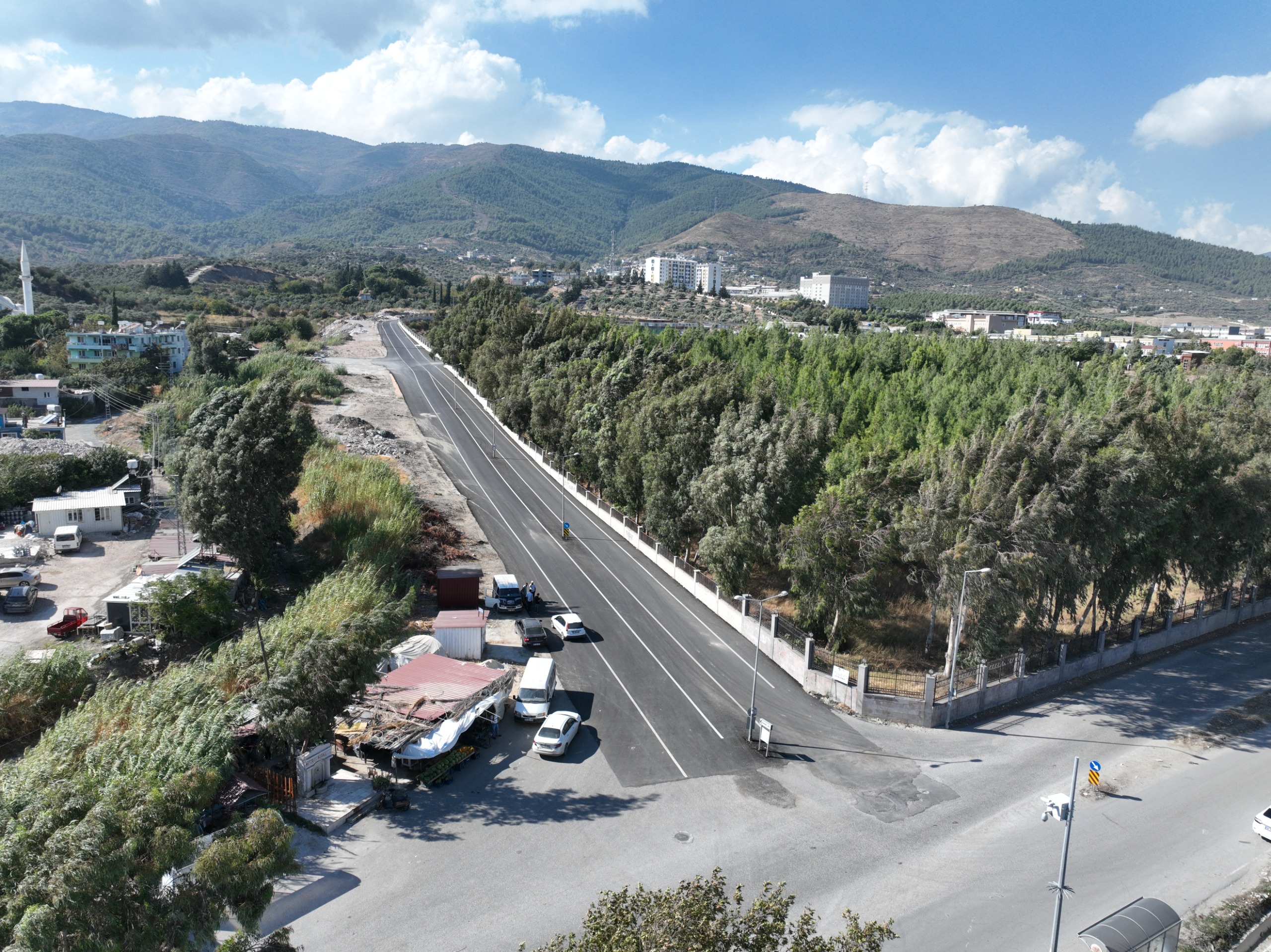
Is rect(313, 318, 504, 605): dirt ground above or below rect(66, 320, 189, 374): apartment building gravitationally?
below

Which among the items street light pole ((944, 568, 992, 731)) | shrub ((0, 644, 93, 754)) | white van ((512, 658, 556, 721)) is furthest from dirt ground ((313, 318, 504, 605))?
street light pole ((944, 568, 992, 731))

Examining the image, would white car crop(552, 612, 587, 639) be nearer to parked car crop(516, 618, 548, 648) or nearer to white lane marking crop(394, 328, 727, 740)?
white lane marking crop(394, 328, 727, 740)

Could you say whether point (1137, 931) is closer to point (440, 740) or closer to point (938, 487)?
point (938, 487)

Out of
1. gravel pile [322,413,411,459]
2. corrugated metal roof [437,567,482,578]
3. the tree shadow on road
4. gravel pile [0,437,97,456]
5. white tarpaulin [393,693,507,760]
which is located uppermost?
gravel pile [322,413,411,459]

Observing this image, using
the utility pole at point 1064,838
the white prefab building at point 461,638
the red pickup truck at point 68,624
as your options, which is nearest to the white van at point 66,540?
the red pickup truck at point 68,624

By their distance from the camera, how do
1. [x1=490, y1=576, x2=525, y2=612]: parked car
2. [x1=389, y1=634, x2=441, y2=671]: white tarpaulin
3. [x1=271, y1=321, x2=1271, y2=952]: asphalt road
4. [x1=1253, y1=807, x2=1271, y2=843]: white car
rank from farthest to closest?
1. [x1=490, y1=576, x2=525, y2=612]: parked car
2. [x1=389, y1=634, x2=441, y2=671]: white tarpaulin
3. [x1=1253, y1=807, x2=1271, y2=843]: white car
4. [x1=271, y1=321, x2=1271, y2=952]: asphalt road

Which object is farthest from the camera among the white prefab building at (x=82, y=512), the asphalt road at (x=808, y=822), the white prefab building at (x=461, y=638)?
the white prefab building at (x=82, y=512)

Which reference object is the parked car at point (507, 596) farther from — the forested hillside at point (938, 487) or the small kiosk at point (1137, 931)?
the small kiosk at point (1137, 931)
